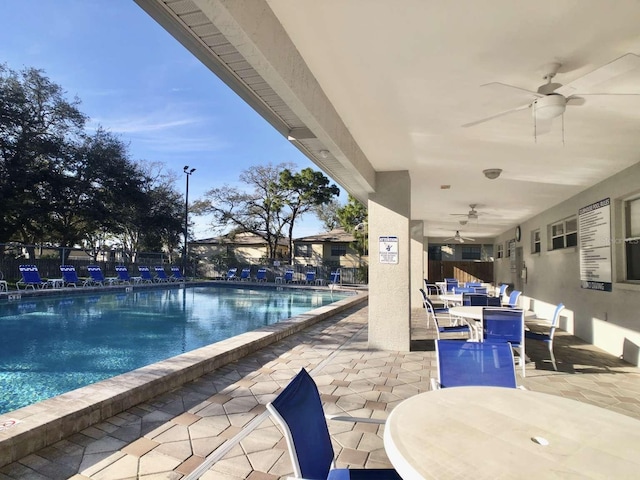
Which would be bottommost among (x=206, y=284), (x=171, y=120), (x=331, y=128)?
(x=206, y=284)

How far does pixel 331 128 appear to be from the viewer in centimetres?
332

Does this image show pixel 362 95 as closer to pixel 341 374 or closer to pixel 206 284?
pixel 341 374

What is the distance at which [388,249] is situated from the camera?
5508 millimetres

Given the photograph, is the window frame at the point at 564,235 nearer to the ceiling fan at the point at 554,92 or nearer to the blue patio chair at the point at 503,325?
the blue patio chair at the point at 503,325

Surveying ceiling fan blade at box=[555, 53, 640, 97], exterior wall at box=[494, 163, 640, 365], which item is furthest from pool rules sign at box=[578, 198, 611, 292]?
ceiling fan blade at box=[555, 53, 640, 97]

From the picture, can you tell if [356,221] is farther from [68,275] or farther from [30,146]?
[30,146]

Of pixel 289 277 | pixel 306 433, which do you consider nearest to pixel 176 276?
pixel 289 277

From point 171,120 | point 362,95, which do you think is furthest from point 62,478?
point 171,120

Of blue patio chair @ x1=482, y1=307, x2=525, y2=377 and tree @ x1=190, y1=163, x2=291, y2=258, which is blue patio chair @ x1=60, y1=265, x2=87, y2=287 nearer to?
tree @ x1=190, y1=163, x2=291, y2=258

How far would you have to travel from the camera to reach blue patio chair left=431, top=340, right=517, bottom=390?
2.22m

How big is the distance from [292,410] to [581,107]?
3406 millimetres

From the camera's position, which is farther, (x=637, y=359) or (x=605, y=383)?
(x=637, y=359)

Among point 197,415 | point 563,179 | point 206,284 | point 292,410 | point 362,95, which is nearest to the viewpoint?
point 292,410

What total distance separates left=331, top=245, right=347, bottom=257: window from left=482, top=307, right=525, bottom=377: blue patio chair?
23451 mm
